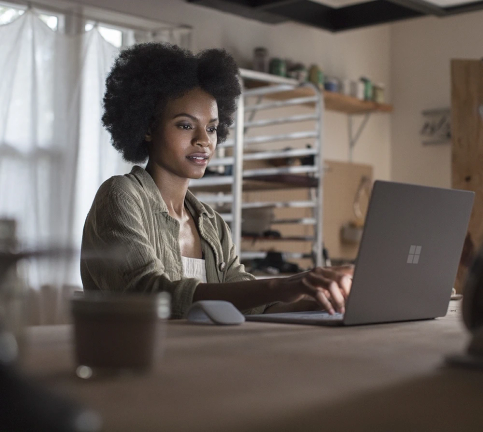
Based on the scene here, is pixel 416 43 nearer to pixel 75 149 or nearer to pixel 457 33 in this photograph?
pixel 457 33

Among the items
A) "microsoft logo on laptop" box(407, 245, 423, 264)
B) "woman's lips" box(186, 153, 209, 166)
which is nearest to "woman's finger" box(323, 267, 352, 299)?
"microsoft logo on laptop" box(407, 245, 423, 264)

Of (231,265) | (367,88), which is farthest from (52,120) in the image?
(367,88)

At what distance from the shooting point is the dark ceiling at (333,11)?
408 centimetres

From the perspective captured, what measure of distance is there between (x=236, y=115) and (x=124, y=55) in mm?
1770

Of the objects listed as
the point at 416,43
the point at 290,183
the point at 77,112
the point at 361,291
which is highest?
the point at 416,43

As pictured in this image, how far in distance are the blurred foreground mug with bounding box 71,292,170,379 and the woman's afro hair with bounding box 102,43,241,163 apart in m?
1.53

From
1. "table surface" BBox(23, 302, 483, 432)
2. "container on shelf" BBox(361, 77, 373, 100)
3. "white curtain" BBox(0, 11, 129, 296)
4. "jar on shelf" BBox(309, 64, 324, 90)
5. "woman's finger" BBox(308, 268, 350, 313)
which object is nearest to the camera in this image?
"table surface" BBox(23, 302, 483, 432)

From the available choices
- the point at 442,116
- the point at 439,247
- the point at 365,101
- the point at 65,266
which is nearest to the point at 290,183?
the point at 365,101

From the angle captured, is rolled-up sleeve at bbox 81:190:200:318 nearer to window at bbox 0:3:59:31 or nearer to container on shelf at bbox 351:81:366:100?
window at bbox 0:3:59:31

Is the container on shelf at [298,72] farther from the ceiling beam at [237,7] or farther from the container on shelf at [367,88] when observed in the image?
the container on shelf at [367,88]

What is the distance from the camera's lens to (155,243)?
182 centimetres

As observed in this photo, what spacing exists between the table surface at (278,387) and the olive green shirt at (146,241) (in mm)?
555

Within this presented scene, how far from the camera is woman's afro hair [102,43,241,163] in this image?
2104 millimetres

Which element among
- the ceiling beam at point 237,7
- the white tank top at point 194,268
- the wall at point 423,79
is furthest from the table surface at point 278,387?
the wall at point 423,79
